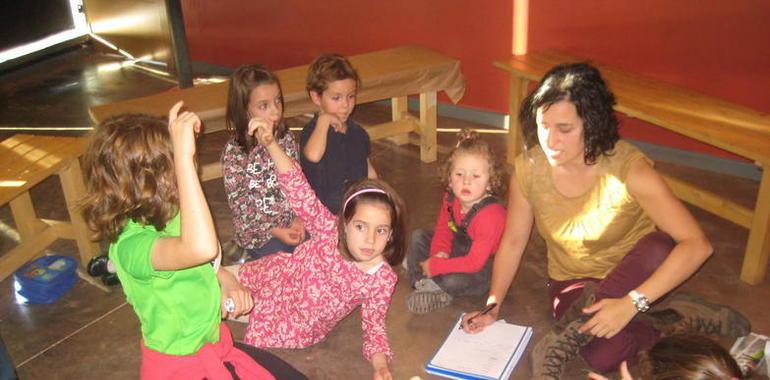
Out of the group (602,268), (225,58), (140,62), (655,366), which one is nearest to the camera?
(655,366)

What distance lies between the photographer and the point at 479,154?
117 inches

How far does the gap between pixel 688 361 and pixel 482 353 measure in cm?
110

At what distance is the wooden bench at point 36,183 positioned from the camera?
3.23m

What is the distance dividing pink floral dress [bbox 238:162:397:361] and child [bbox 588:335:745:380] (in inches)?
42.6

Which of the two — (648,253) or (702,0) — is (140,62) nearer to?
(702,0)

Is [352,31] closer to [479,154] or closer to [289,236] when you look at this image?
[289,236]

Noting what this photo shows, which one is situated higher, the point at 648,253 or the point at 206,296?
the point at 206,296

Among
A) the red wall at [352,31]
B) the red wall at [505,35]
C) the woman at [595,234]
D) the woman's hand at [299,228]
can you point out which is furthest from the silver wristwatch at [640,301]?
the red wall at [352,31]

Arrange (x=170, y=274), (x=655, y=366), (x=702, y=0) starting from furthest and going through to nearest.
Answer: (x=702, y=0)
(x=170, y=274)
(x=655, y=366)

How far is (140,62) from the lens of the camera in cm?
730

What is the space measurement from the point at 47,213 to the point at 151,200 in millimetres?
2786

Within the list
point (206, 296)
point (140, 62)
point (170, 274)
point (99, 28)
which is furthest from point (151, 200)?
point (99, 28)

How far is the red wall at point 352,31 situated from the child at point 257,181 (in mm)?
2190

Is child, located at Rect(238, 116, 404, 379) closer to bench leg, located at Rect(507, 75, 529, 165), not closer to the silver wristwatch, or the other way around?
the silver wristwatch
